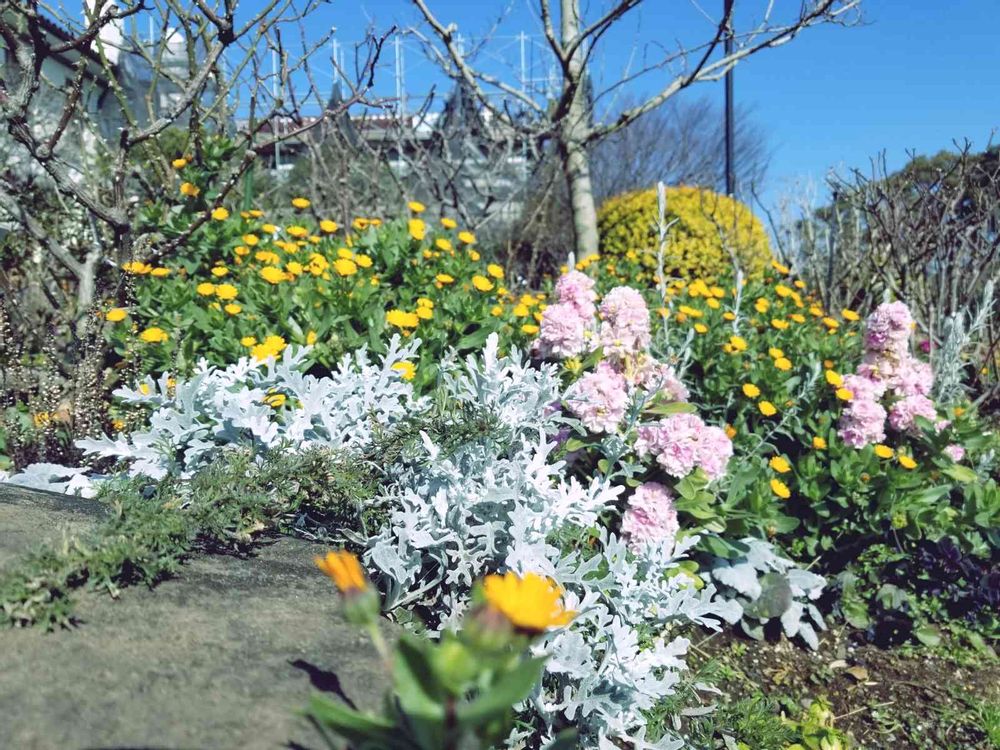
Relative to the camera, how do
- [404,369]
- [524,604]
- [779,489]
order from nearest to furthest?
[524,604]
[404,369]
[779,489]

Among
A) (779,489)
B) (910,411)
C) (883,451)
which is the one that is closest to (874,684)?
(779,489)

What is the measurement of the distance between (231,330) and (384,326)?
0.64 meters

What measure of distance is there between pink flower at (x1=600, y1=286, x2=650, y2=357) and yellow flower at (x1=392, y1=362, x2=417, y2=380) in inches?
27.9

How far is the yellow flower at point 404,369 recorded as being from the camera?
9.15ft

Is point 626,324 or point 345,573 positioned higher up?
point 626,324

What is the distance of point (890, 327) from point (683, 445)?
4.96 ft

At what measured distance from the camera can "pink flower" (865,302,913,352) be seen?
3.61 m

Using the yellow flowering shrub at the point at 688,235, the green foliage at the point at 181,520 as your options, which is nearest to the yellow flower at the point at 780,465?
the green foliage at the point at 181,520

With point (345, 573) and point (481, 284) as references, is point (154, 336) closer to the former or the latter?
point (481, 284)

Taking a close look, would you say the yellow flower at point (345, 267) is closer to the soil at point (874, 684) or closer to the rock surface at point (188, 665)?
the rock surface at point (188, 665)

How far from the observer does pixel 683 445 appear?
8.90 feet

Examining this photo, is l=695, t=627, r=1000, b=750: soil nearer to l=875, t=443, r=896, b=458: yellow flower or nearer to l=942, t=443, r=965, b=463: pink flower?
l=875, t=443, r=896, b=458: yellow flower

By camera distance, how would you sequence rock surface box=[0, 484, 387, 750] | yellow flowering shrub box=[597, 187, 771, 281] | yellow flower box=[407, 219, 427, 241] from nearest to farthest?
rock surface box=[0, 484, 387, 750] → yellow flower box=[407, 219, 427, 241] → yellow flowering shrub box=[597, 187, 771, 281]

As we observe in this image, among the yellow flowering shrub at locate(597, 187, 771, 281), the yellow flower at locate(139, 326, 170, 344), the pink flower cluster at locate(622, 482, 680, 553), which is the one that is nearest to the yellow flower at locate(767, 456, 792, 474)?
the pink flower cluster at locate(622, 482, 680, 553)
